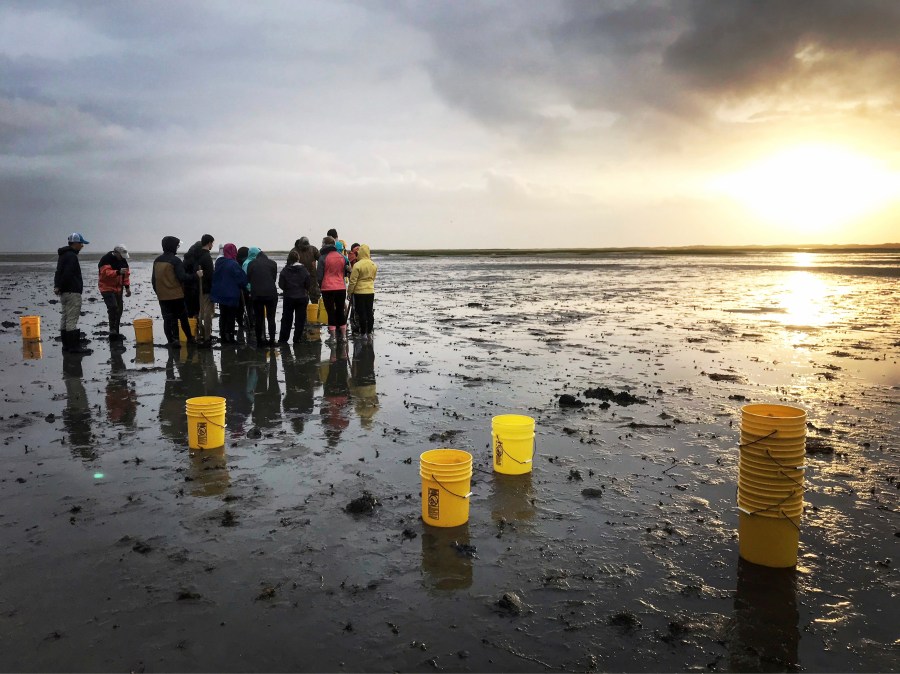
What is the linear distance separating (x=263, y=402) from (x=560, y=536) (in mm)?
6221

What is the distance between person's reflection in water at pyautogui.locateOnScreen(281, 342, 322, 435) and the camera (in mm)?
9477

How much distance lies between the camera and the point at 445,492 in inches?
214

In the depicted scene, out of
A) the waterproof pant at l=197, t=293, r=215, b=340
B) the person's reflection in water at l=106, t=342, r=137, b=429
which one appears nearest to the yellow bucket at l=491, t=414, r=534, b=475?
the person's reflection in water at l=106, t=342, r=137, b=429

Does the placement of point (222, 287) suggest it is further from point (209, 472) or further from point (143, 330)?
point (209, 472)

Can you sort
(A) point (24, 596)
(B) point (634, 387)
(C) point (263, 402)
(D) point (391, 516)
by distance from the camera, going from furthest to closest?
1. (B) point (634, 387)
2. (C) point (263, 402)
3. (D) point (391, 516)
4. (A) point (24, 596)

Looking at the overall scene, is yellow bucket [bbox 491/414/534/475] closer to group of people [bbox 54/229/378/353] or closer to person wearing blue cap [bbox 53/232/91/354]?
group of people [bbox 54/229/378/353]

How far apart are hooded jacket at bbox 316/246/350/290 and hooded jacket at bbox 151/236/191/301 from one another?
3220mm

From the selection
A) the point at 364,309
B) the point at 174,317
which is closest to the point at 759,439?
the point at 364,309

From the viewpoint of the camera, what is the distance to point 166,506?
19.5 ft

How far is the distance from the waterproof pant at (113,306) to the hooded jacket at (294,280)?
4381mm

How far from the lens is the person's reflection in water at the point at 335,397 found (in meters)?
8.56

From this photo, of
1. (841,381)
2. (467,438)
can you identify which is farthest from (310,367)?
(841,381)

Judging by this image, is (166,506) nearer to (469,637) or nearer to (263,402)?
(469,637)

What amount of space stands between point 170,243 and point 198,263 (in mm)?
1229
